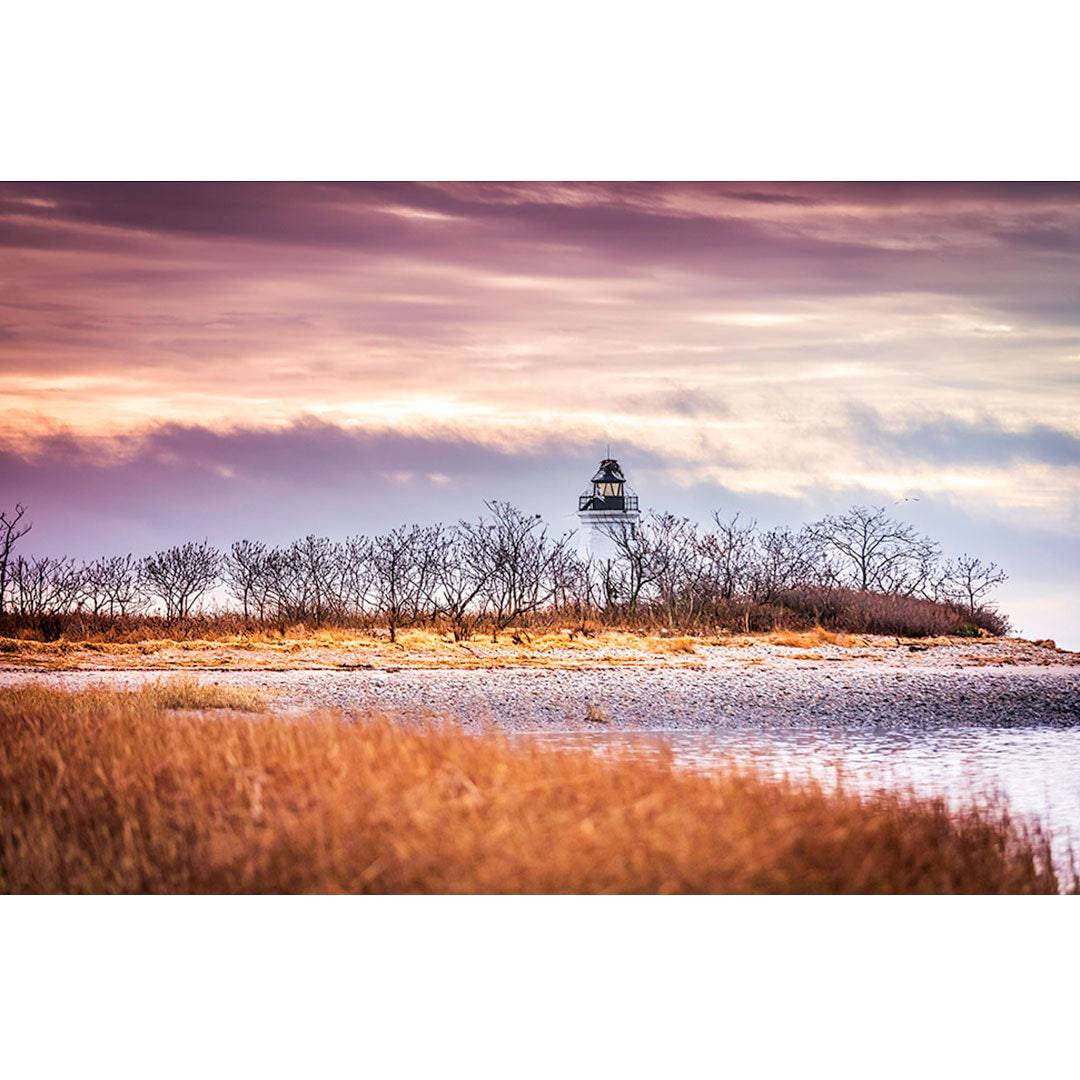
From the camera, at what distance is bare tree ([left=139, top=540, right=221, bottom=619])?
8523 millimetres

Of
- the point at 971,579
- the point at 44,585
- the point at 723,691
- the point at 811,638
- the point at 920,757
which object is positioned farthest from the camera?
the point at 811,638

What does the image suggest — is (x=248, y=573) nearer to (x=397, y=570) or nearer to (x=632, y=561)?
(x=397, y=570)

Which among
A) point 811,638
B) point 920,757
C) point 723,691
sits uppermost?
point 811,638

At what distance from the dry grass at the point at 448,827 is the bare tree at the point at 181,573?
213 cm

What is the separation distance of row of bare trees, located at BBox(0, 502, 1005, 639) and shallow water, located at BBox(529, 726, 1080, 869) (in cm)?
100

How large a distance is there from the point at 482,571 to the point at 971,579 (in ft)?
10.7

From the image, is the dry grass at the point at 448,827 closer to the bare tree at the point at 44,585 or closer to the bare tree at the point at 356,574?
the bare tree at the point at 44,585

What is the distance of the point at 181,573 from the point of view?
8.64 metres

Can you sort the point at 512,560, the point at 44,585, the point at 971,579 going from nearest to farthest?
the point at 44,585 → the point at 971,579 → the point at 512,560

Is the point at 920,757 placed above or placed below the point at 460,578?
below

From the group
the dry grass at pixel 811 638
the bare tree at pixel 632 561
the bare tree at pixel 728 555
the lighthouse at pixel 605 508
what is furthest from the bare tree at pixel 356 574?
the dry grass at pixel 811 638

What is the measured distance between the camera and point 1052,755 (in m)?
8.35

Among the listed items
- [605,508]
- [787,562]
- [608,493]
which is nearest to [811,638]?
[787,562]

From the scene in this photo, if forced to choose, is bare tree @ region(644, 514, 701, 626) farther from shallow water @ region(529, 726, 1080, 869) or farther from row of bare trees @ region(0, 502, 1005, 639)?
shallow water @ region(529, 726, 1080, 869)
